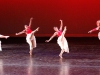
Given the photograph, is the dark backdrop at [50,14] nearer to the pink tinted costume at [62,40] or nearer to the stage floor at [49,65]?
the stage floor at [49,65]

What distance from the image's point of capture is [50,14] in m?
15.4

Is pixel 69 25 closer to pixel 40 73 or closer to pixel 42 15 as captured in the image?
pixel 42 15

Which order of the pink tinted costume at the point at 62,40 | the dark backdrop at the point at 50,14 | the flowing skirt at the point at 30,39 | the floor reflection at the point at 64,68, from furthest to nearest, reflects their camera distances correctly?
the dark backdrop at the point at 50,14 < the flowing skirt at the point at 30,39 < the pink tinted costume at the point at 62,40 < the floor reflection at the point at 64,68

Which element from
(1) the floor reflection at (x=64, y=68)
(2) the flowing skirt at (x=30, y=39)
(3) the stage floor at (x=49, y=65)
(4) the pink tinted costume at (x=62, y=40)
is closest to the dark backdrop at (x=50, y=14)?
(2) the flowing skirt at (x=30, y=39)

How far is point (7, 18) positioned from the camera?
51.0 feet

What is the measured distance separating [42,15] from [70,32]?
173 centimetres

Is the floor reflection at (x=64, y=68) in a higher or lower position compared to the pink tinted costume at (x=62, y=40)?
lower

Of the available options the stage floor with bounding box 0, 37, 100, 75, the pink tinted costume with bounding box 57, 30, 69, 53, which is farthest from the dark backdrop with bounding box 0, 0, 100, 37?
the pink tinted costume with bounding box 57, 30, 69, 53

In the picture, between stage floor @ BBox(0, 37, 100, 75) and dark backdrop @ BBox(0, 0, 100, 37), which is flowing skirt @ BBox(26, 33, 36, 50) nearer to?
stage floor @ BBox(0, 37, 100, 75)

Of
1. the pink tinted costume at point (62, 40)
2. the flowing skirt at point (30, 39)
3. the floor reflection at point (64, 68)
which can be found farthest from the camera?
the flowing skirt at point (30, 39)

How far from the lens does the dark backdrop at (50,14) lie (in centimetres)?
1516

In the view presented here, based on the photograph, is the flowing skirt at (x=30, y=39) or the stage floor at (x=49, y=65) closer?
the stage floor at (x=49, y=65)

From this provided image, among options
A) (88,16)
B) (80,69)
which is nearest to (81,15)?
(88,16)

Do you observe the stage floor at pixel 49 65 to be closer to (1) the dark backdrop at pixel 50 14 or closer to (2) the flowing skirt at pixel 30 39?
(2) the flowing skirt at pixel 30 39
